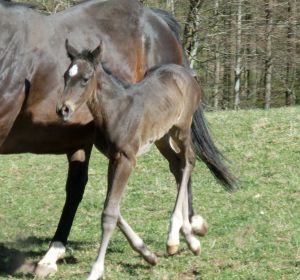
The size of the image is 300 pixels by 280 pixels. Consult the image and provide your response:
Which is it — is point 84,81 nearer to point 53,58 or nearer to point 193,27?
point 53,58

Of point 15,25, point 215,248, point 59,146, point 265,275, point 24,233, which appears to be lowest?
point 24,233

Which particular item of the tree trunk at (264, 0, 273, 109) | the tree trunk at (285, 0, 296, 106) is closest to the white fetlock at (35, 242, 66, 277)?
the tree trunk at (264, 0, 273, 109)

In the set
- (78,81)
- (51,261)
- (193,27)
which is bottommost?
(193,27)

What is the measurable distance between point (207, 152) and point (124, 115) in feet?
6.05

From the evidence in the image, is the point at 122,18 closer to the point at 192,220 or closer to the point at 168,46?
the point at 168,46

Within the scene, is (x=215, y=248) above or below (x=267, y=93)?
above

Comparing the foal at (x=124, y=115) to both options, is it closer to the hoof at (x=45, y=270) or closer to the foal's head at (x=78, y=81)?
the foal's head at (x=78, y=81)

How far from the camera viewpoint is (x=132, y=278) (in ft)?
15.5

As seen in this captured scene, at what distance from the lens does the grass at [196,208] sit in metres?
4.99

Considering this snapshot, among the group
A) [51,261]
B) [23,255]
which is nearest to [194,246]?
[51,261]

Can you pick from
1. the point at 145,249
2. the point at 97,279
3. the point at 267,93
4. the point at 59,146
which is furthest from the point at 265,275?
the point at 267,93

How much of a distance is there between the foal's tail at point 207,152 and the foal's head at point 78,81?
2.07 meters

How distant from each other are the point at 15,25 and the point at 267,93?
22502 millimetres

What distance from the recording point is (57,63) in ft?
16.5
